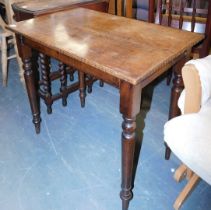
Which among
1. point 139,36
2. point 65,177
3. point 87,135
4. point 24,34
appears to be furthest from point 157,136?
point 24,34

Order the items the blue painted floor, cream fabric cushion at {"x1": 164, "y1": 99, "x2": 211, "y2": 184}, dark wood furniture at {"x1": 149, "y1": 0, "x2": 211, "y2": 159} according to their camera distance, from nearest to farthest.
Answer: cream fabric cushion at {"x1": 164, "y1": 99, "x2": 211, "y2": 184} → the blue painted floor → dark wood furniture at {"x1": 149, "y1": 0, "x2": 211, "y2": 159}

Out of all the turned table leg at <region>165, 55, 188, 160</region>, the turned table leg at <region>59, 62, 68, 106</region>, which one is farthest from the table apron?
the turned table leg at <region>59, 62, 68, 106</region>

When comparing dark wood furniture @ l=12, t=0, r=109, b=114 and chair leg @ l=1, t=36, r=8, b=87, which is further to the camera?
chair leg @ l=1, t=36, r=8, b=87

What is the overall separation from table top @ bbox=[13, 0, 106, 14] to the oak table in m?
0.26

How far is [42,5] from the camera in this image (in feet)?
5.59

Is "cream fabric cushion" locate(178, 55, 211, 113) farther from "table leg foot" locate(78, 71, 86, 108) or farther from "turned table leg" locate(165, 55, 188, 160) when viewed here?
"table leg foot" locate(78, 71, 86, 108)

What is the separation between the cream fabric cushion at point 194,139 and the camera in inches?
35.5

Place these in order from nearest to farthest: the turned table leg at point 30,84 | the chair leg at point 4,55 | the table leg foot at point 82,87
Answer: the turned table leg at point 30,84
the table leg foot at point 82,87
the chair leg at point 4,55

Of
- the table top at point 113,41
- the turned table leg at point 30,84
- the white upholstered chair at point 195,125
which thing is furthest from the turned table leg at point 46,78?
the white upholstered chair at point 195,125

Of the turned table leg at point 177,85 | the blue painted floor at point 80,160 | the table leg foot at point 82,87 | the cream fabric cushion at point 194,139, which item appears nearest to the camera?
the cream fabric cushion at point 194,139

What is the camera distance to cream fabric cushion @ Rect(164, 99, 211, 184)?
90 cm

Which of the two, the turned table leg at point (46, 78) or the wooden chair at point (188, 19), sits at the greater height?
the wooden chair at point (188, 19)

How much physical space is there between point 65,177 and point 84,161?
145 mm

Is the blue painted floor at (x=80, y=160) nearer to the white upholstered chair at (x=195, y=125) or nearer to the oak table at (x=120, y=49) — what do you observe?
the oak table at (x=120, y=49)
